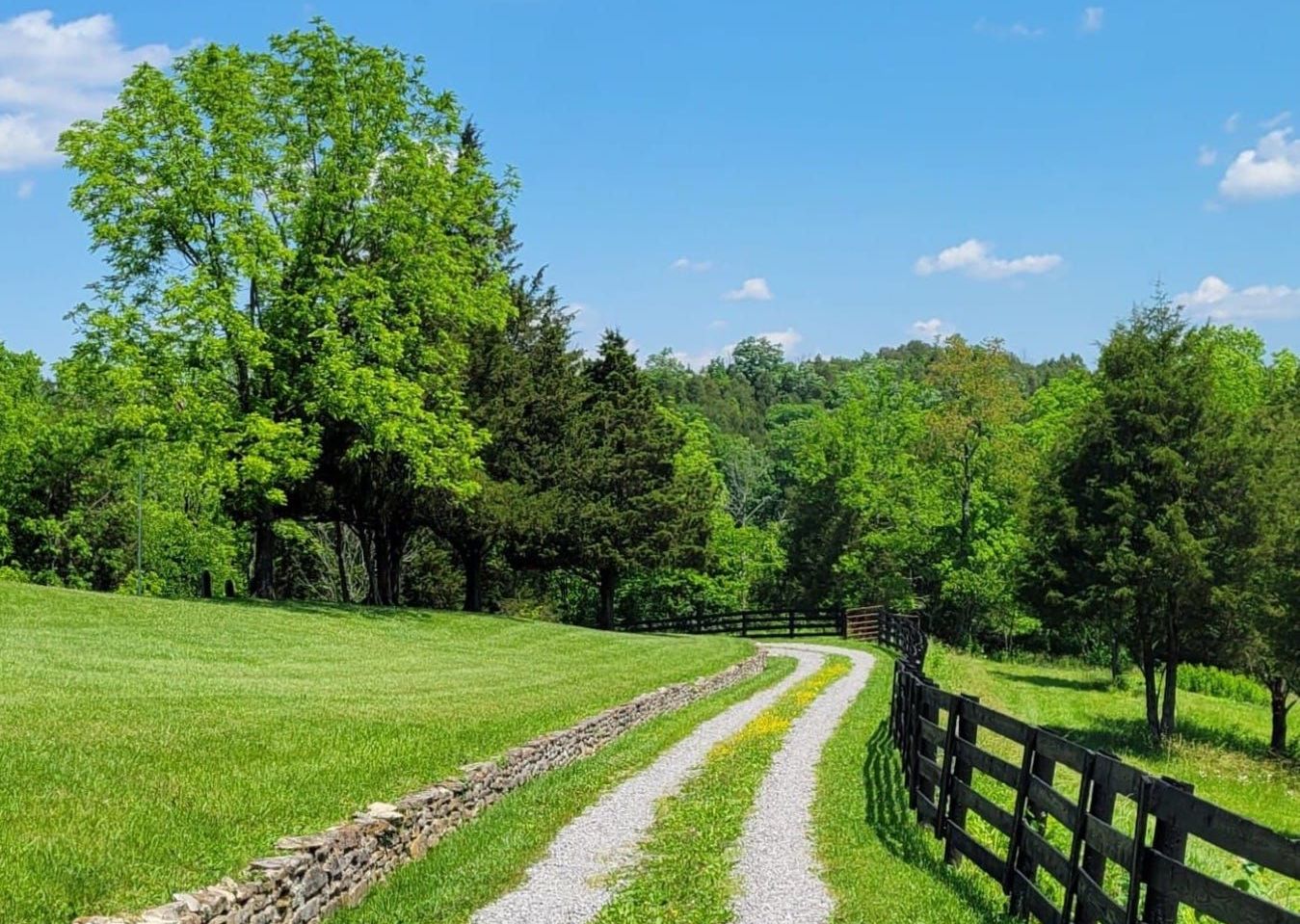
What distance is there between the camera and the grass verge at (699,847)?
27.7ft

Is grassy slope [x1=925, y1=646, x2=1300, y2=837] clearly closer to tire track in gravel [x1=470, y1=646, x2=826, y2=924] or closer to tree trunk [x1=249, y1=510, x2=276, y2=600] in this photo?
tire track in gravel [x1=470, y1=646, x2=826, y2=924]

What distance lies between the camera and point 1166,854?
6074 millimetres

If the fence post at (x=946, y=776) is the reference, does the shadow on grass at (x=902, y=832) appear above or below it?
below

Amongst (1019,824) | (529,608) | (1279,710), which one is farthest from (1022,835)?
(529,608)

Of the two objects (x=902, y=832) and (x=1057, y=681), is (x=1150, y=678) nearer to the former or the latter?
(x=1057, y=681)

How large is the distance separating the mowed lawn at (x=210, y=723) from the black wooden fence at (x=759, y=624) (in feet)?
58.6

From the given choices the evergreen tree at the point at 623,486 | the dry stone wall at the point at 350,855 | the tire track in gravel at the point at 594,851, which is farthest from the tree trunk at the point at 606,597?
the dry stone wall at the point at 350,855

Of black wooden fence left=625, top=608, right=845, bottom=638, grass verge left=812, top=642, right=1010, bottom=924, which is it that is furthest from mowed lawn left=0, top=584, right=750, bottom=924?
black wooden fence left=625, top=608, right=845, bottom=638

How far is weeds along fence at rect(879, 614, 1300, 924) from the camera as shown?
18.0 ft

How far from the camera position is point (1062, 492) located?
3469cm

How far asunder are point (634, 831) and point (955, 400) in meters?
50.1

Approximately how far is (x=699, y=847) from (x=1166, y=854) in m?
5.14

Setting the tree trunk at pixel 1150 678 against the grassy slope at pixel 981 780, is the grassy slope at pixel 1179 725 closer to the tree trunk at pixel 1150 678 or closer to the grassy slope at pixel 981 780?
the grassy slope at pixel 981 780

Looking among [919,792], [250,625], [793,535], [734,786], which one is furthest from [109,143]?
[793,535]
